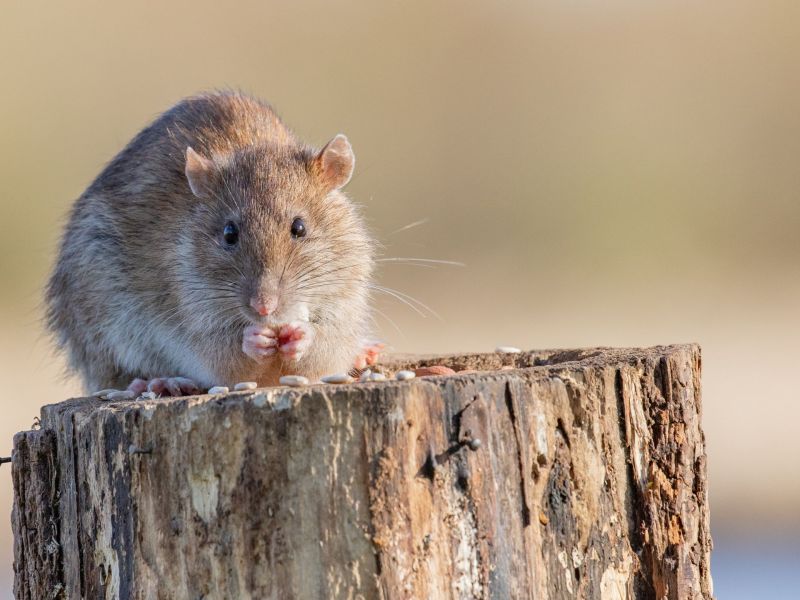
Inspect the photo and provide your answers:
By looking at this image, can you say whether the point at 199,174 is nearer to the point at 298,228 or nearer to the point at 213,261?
the point at 213,261

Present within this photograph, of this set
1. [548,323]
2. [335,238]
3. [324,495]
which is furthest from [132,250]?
[548,323]

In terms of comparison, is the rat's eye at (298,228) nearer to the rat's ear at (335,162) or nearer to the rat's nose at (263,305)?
the rat's ear at (335,162)

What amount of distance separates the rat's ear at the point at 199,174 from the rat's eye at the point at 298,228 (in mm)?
532

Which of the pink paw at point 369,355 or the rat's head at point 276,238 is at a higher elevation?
the rat's head at point 276,238

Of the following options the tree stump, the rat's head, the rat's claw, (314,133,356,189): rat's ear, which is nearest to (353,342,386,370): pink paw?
the rat's head

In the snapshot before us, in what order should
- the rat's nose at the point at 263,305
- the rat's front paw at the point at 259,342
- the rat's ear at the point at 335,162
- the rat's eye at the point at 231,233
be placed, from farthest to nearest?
the rat's ear at the point at 335,162, the rat's eye at the point at 231,233, the rat's front paw at the point at 259,342, the rat's nose at the point at 263,305

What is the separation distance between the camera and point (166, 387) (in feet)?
18.9

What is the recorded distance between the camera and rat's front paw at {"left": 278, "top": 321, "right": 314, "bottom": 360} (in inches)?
225

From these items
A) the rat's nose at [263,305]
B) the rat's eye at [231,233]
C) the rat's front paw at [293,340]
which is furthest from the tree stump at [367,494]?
the rat's eye at [231,233]

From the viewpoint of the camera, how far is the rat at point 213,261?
584cm

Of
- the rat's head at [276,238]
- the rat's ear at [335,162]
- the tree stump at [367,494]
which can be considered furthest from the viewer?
the rat's ear at [335,162]

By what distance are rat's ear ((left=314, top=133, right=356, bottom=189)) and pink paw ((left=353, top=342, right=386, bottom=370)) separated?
0.98m

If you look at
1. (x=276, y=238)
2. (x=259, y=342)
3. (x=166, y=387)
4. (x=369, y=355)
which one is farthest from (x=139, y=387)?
(x=369, y=355)

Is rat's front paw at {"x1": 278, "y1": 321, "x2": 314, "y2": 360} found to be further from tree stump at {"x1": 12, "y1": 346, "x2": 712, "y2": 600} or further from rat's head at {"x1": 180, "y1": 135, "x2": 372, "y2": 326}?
tree stump at {"x1": 12, "y1": 346, "x2": 712, "y2": 600}
